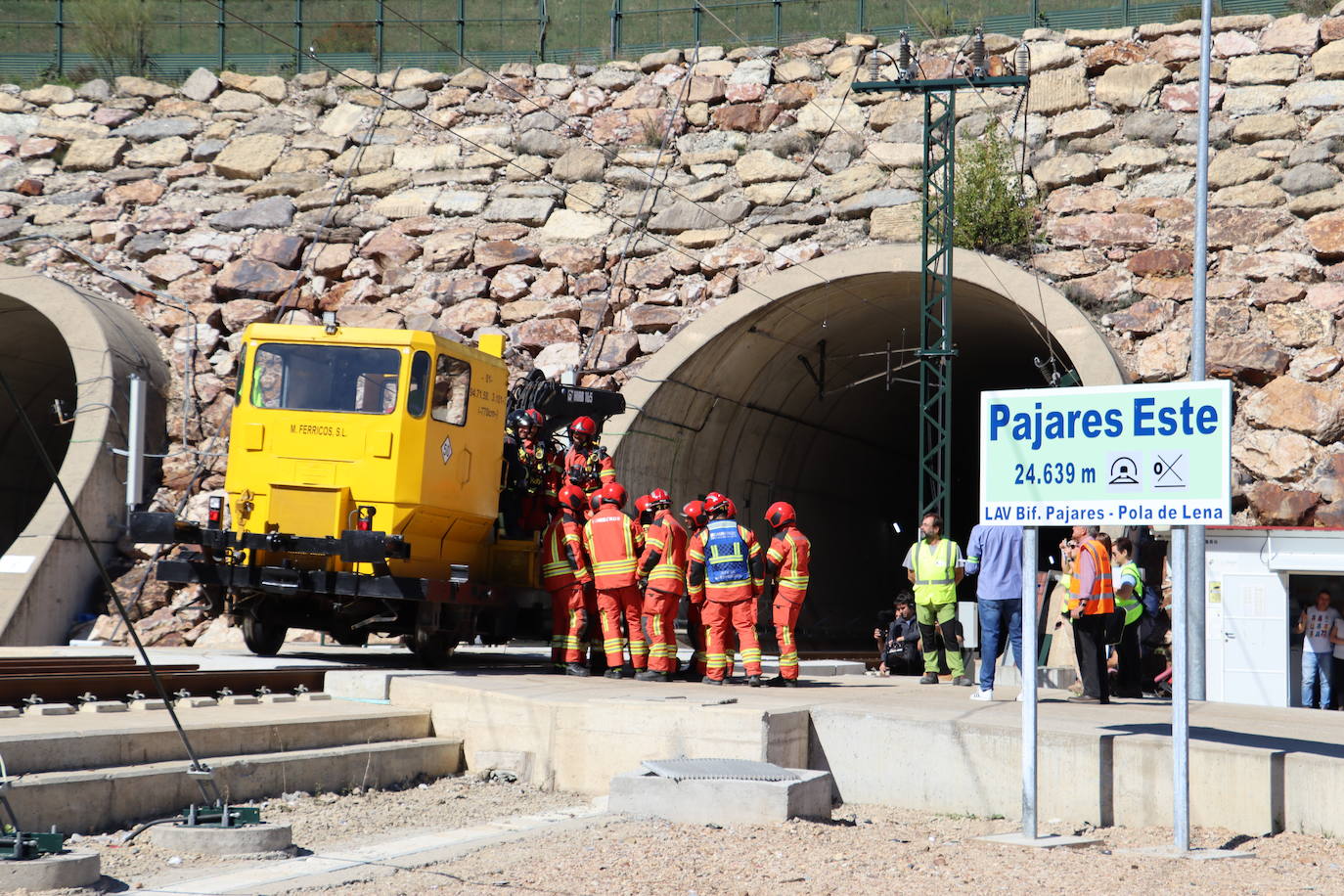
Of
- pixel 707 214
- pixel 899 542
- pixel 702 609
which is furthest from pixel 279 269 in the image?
pixel 899 542

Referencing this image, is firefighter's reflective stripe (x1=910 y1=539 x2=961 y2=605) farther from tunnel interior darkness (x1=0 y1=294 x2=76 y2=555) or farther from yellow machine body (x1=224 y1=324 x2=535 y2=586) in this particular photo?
tunnel interior darkness (x1=0 y1=294 x2=76 y2=555)

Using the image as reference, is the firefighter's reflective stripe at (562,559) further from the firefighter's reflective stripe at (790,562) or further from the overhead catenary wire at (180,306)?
the overhead catenary wire at (180,306)

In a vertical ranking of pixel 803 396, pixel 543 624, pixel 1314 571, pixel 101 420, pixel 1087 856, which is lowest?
pixel 1087 856

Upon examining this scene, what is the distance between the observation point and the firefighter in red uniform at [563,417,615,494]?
13.8m

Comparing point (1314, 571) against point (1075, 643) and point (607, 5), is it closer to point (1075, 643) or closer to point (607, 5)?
point (1075, 643)

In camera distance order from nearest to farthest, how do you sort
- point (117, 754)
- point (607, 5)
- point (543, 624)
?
point (117, 754)
point (543, 624)
point (607, 5)

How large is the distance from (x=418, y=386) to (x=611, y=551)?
2.37 m

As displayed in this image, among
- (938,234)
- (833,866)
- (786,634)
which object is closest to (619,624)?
(786,634)

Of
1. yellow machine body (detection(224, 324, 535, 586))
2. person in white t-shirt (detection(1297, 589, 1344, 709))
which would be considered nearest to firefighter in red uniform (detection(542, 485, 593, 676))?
yellow machine body (detection(224, 324, 535, 586))

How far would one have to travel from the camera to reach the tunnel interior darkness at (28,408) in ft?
68.9

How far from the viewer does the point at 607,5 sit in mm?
24953

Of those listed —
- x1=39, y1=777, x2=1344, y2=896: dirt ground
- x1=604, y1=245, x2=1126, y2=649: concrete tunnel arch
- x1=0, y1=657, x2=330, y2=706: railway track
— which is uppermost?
x1=604, y1=245, x2=1126, y2=649: concrete tunnel arch

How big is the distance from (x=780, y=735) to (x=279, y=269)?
46.2ft

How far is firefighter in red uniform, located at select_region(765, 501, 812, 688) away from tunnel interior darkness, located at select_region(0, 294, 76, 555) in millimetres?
13150
